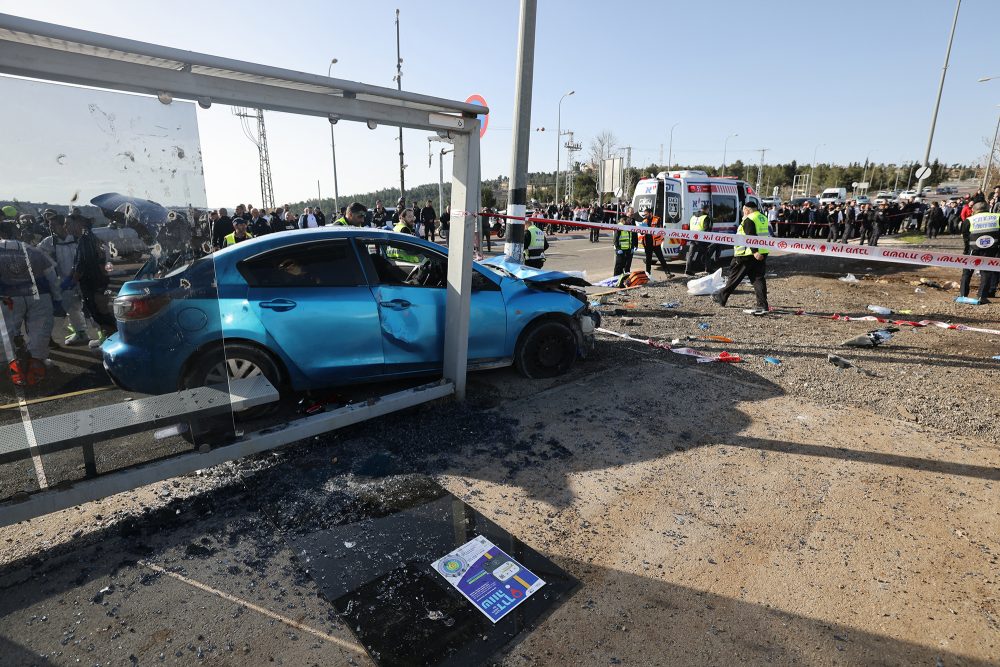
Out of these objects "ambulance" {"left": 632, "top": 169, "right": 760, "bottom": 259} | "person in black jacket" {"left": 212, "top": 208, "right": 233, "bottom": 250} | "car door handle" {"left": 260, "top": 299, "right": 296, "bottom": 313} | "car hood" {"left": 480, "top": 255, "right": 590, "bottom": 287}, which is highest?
"ambulance" {"left": 632, "top": 169, "right": 760, "bottom": 259}

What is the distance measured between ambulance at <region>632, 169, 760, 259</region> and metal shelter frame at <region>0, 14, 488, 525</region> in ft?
35.4

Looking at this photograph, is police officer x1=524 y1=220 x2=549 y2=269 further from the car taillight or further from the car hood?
the car taillight

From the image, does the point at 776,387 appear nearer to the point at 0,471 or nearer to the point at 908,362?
the point at 908,362

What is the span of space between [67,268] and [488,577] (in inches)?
111

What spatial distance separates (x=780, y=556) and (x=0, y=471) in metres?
4.23

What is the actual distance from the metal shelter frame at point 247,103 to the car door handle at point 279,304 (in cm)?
93

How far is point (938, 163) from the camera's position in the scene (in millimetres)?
99938

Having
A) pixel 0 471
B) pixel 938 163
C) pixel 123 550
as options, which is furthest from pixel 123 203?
pixel 938 163

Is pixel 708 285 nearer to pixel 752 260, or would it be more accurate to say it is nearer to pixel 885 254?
pixel 752 260

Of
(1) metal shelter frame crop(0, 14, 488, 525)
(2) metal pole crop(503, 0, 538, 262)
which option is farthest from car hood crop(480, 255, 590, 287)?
(1) metal shelter frame crop(0, 14, 488, 525)

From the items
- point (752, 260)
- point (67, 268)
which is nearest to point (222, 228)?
point (67, 268)

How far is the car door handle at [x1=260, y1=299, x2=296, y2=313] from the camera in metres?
4.11

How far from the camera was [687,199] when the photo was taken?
1463 centimetres

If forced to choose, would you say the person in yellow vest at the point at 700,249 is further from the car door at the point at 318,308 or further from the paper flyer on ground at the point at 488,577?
the paper flyer on ground at the point at 488,577
